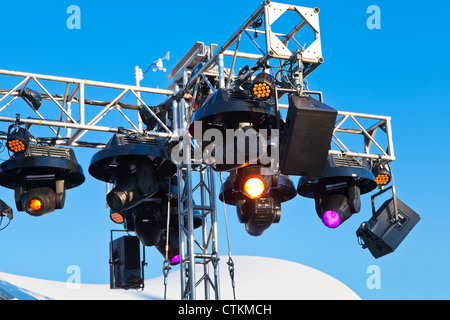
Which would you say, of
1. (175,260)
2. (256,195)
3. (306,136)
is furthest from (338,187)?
(175,260)

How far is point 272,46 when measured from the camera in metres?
8.80

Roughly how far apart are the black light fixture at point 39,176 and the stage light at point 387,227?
4.13 meters

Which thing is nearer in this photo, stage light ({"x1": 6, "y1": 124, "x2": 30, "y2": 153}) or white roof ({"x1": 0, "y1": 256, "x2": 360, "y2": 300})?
stage light ({"x1": 6, "y1": 124, "x2": 30, "y2": 153})

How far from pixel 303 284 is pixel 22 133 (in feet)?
44.3

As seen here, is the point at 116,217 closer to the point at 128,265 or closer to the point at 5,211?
the point at 128,265

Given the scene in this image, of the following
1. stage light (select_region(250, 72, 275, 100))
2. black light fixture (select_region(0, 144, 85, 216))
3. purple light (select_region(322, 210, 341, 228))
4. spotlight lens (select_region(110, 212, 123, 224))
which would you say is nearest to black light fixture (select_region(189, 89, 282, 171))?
stage light (select_region(250, 72, 275, 100))

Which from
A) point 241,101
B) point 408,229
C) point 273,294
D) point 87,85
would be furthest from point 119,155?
point 273,294

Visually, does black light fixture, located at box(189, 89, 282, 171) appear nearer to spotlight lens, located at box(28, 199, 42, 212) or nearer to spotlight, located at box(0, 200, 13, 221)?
spotlight lens, located at box(28, 199, 42, 212)

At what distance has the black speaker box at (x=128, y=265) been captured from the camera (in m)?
11.2

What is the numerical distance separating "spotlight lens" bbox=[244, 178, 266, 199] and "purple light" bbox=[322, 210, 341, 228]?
145 centimetres

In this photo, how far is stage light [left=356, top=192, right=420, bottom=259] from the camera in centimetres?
1031

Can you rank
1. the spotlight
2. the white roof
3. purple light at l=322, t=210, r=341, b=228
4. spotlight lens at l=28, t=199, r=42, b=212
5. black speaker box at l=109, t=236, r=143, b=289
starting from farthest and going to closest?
1. the white roof
2. black speaker box at l=109, t=236, r=143, b=289
3. purple light at l=322, t=210, r=341, b=228
4. spotlight lens at l=28, t=199, r=42, b=212
5. the spotlight

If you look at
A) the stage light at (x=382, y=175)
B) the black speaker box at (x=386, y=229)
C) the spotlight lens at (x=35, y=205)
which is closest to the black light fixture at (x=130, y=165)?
the spotlight lens at (x=35, y=205)

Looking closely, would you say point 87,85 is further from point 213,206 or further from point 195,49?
point 213,206
